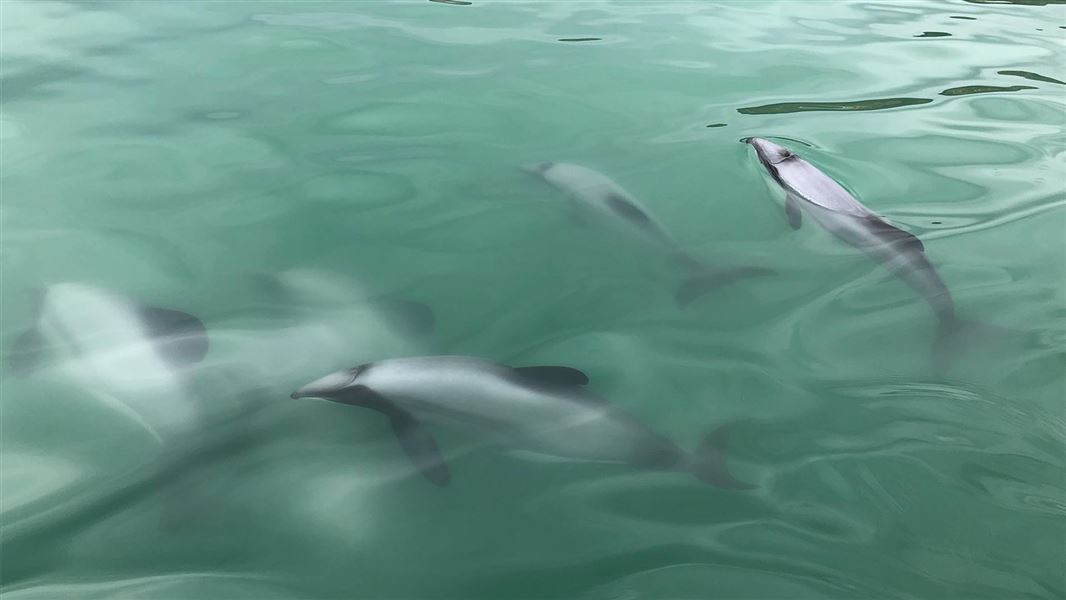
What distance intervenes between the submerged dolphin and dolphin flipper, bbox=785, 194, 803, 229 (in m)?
2.14

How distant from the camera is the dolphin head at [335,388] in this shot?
3791mm

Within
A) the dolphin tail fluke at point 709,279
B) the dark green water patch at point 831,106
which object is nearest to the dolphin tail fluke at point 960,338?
the dolphin tail fluke at point 709,279

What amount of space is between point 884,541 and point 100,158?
573cm

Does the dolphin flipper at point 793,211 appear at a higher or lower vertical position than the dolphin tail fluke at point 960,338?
higher

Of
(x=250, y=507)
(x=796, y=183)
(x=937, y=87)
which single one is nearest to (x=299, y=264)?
(x=250, y=507)

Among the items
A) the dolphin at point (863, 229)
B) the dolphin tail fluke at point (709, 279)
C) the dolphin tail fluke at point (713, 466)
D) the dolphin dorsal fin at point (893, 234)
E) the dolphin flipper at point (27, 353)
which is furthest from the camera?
the dolphin dorsal fin at point (893, 234)

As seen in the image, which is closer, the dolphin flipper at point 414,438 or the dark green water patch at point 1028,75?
the dolphin flipper at point 414,438


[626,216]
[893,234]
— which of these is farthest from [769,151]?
[626,216]

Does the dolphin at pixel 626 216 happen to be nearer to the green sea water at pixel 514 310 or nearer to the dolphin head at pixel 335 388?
the green sea water at pixel 514 310

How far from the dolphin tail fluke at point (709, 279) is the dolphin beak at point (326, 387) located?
188 centimetres

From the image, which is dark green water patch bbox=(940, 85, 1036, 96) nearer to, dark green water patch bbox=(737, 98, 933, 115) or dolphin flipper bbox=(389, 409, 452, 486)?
dark green water patch bbox=(737, 98, 933, 115)

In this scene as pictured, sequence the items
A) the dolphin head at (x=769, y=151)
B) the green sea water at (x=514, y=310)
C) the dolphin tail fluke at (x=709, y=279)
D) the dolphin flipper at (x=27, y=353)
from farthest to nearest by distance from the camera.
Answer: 1. the dolphin head at (x=769, y=151)
2. the dolphin tail fluke at (x=709, y=279)
3. the dolphin flipper at (x=27, y=353)
4. the green sea water at (x=514, y=310)

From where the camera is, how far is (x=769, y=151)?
19.3ft

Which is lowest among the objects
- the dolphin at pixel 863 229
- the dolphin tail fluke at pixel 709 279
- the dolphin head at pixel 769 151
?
the dolphin tail fluke at pixel 709 279
